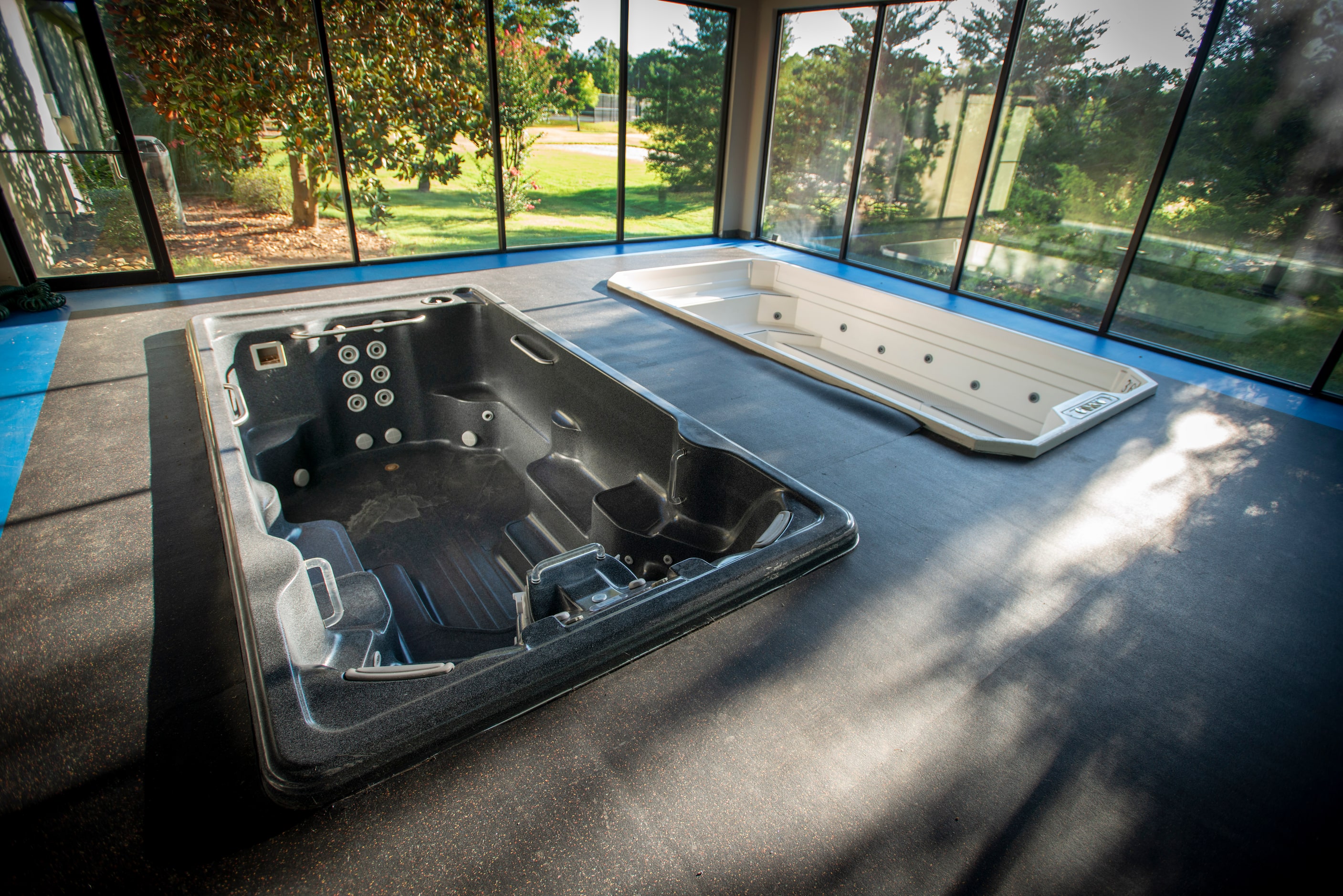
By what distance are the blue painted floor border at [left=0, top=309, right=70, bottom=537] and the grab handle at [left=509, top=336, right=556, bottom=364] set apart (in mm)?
1457

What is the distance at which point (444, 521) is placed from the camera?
238 centimetres

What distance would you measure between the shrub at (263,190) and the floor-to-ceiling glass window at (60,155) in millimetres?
893

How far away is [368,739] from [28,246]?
356 cm

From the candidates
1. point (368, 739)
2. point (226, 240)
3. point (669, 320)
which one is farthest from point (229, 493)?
point (226, 240)

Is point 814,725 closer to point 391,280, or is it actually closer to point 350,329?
point 350,329

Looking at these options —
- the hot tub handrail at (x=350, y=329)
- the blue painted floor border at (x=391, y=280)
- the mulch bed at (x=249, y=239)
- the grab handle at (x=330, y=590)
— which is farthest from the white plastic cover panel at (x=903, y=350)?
the mulch bed at (x=249, y=239)

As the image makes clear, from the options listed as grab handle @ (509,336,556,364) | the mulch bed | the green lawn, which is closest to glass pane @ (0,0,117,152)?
the mulch bed

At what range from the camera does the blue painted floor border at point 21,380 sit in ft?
5.50

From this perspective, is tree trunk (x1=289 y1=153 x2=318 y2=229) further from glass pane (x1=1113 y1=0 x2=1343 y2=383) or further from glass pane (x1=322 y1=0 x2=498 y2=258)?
glass pane (x1=1113 y1=0 x2=1343 y2=383)

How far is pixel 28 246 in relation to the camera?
10.1 feet

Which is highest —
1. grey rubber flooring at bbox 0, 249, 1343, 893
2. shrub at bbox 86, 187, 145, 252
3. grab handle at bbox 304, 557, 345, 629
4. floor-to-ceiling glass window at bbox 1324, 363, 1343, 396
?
shrub at bbox 86, 187, 145, 252

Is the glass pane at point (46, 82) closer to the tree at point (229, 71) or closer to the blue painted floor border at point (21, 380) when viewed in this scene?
the tree at point (229, 71)

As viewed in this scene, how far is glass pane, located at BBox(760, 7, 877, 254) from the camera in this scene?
14.3ft

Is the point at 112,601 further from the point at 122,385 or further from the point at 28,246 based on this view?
the point at 28,246
